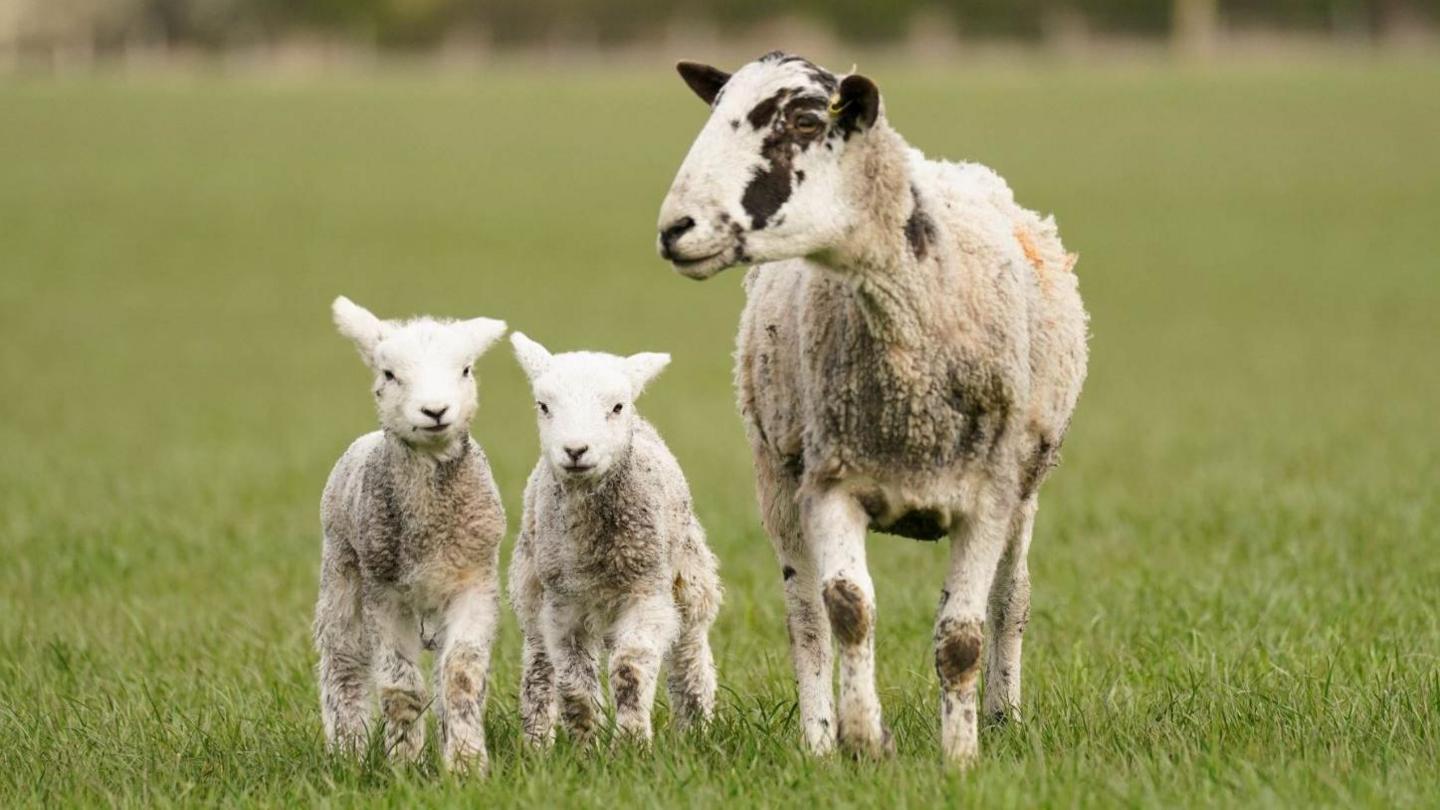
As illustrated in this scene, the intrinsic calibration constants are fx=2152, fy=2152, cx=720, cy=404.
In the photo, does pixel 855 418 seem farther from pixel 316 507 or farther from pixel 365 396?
pixel 365 396

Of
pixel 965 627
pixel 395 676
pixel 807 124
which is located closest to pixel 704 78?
pixel 807 124

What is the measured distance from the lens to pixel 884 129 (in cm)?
539

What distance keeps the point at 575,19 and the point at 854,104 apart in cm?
5921

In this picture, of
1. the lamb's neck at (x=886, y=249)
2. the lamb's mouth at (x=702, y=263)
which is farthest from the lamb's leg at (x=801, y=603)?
the lamb's mouth at (x=702, y=263)

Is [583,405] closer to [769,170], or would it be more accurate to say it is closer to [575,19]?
[769,170]

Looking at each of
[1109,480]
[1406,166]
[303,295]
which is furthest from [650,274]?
[1109,480]

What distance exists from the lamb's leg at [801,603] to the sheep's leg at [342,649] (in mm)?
1214

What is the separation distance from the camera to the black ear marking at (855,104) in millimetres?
5168

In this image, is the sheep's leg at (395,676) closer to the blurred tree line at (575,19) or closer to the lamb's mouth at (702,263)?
the lamb's mouth at (702,263)

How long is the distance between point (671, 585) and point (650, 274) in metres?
23.8

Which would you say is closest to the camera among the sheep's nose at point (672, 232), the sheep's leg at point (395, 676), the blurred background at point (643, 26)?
the sheep's nose at point (672, 232)

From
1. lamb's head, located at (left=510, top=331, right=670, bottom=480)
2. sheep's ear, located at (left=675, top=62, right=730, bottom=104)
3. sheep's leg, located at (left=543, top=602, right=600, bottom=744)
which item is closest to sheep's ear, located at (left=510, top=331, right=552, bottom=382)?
lamb's head, located at (left=510, top=331, right=670, bottom=480)

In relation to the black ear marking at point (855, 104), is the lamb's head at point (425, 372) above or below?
below

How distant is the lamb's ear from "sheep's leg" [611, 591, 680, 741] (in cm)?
156
